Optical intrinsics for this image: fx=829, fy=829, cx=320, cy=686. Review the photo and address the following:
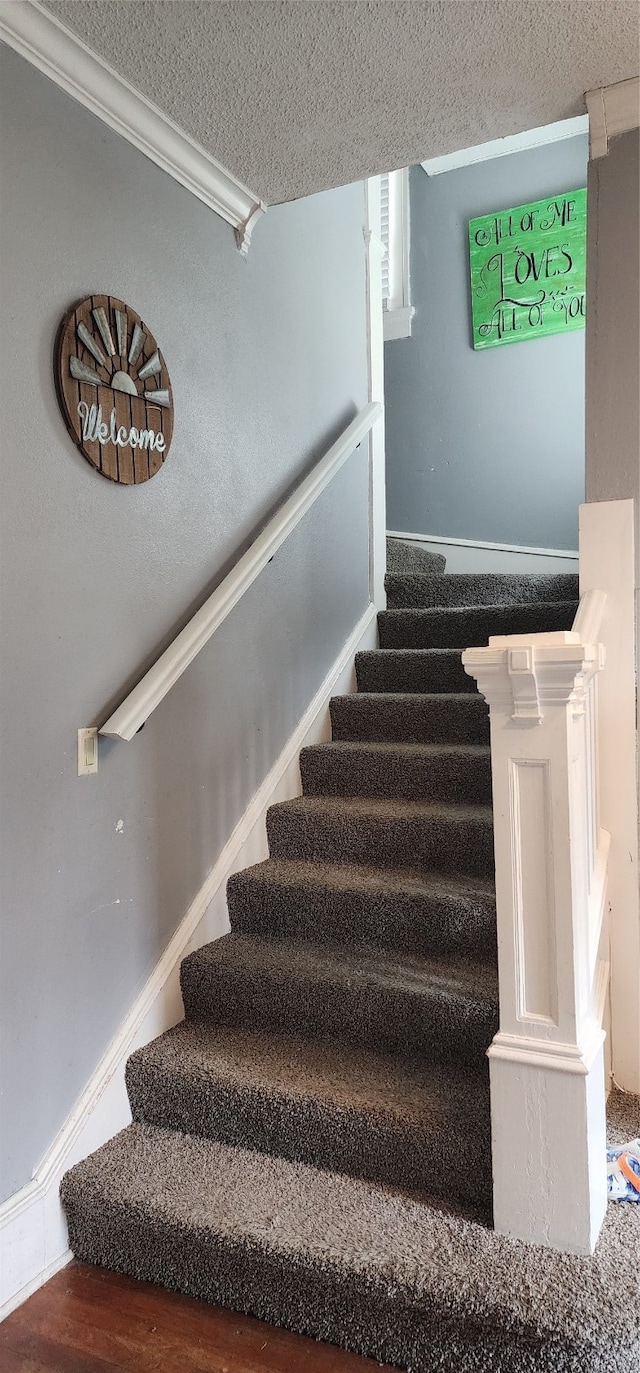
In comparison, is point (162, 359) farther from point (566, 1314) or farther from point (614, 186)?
point (566, 1314)

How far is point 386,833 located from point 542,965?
859mm

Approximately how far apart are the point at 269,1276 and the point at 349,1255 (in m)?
0.15

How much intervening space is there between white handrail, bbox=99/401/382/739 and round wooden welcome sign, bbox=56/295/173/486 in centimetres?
33

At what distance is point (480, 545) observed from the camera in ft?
12.4

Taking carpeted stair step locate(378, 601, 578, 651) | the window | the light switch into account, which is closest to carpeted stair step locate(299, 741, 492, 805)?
carpeted stair step locate(378, 601, 578, 651)

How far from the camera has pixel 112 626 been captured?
1751mm

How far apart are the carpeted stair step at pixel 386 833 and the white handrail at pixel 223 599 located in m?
0.59

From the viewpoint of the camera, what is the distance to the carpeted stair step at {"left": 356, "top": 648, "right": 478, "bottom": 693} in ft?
8.82

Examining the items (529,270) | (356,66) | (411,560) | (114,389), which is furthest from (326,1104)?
(529,270)

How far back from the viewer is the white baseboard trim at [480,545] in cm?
361

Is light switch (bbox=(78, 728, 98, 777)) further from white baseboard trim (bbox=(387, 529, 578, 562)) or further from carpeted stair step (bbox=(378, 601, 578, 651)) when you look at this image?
white baseboard trim (bbox=(387, 529, 578, 562))

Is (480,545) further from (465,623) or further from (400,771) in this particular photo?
(400,771)

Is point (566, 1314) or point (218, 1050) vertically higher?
point (218, 1050)

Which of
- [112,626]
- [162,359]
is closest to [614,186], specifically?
[162,359]
